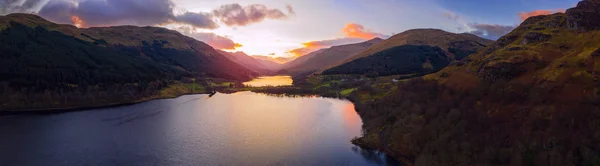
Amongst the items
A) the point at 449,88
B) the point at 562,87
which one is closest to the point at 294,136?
the point at 449,88

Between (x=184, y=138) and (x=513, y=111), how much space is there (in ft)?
283

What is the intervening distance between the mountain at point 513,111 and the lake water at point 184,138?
12182 millimetres

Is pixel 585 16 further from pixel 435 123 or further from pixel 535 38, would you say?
pixel 435 123

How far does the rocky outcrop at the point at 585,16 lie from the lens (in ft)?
344

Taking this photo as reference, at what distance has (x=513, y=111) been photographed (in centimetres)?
6681

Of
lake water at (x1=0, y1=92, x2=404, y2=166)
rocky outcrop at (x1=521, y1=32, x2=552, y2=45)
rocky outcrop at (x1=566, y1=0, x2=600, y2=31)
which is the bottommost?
lake water at (x1=0, y1=92, x2=404, y2=166)

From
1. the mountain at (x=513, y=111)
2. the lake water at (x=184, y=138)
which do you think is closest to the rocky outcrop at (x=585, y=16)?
the mountain at (x=513, y=111)

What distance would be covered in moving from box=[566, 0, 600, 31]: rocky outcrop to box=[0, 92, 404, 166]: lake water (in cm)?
7833

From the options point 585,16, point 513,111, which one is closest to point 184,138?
point 513,111

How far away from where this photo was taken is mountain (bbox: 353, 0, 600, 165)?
5344 centimetres

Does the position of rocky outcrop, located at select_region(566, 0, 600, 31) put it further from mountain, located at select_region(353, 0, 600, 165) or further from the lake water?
the lake water

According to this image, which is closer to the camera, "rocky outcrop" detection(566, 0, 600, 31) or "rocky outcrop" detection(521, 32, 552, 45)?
"rocky outcrop" detection(566, 0, 600, 31)

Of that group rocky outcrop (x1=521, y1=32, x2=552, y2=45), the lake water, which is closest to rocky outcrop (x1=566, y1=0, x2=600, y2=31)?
rocky outcrop (x1=521, y1=32, x2=552, y2=45)

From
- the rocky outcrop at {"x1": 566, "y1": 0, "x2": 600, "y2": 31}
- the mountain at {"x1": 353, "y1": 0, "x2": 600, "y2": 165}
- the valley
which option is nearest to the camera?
the mountain at {"x1": 353, "y1": 0, "x2": 600, "y2": 165}
